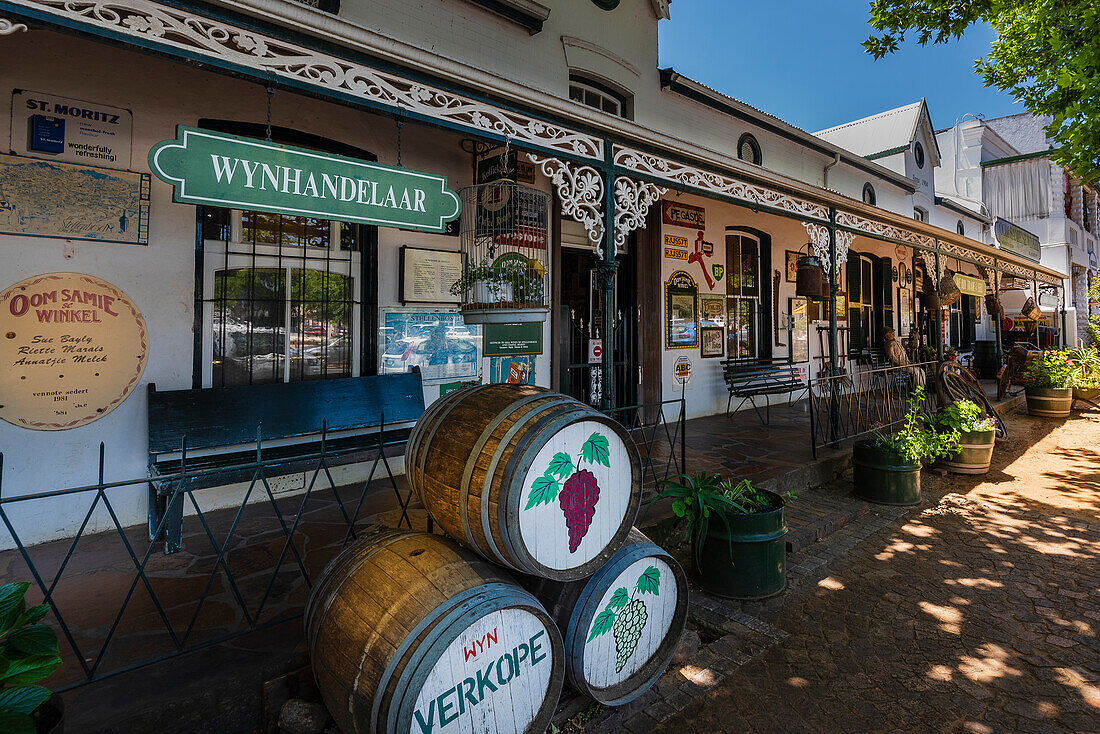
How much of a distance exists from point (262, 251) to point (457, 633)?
409cm

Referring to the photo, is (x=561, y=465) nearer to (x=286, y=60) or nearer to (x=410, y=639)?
(x=410, y=639)

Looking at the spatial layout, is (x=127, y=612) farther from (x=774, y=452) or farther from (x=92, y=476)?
(x=774, y=452)

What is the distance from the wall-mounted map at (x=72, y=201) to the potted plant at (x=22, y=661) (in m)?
3.36

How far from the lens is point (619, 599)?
2383 mm

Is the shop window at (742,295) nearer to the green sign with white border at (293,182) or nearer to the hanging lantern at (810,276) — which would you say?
the hanging lantern at (810,276)

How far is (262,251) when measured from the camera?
4.55 m

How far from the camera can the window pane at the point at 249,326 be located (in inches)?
172

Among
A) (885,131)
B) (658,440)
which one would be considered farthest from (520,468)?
(885,131)

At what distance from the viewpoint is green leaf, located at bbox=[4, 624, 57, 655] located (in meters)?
1.39

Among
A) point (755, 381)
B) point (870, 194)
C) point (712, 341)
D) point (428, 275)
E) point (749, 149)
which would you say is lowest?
point (755, 381)

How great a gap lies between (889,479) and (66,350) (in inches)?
285

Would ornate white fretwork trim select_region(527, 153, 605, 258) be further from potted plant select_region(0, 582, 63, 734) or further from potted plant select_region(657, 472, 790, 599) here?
potted plant select_region(0, 582, 63, 734)

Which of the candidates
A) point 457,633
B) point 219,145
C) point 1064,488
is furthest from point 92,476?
point 1064,488

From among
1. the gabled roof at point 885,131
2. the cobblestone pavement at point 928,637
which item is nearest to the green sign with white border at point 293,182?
the cobblestone pavement at point 928,637
